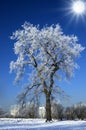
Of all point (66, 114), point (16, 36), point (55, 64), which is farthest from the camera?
point (66, 114)

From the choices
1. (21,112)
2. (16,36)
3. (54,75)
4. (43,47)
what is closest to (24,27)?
(16,36)

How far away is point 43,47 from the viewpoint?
37.5m

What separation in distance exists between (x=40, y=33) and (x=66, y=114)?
221ft

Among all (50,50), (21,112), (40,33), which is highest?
(40,33)

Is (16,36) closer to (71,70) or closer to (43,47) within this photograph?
(43,47)

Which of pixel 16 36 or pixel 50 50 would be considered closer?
pixel 50 50

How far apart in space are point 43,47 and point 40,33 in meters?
2.25

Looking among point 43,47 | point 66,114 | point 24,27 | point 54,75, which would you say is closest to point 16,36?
point 24,27

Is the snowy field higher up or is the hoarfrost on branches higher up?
the hoarfrost on branches

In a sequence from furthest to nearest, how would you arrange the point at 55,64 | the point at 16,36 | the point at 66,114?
the point at 66,114 → the point at 16,36 → the point at 55,64

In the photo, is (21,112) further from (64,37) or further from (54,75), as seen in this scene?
(64,37)

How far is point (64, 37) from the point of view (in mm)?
39125

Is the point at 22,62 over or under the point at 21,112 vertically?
over

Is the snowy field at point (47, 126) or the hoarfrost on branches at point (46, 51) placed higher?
the hoarfrost on branches at point (46, 51)
